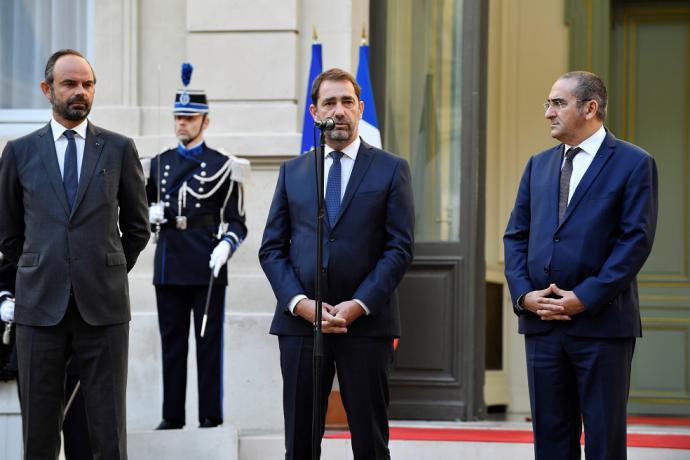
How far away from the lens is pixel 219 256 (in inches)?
260

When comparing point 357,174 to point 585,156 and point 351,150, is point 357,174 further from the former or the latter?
point 585,156

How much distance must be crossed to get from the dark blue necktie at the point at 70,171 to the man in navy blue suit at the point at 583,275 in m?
1.68

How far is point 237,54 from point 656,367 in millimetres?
3443

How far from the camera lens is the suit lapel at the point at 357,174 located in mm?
4945

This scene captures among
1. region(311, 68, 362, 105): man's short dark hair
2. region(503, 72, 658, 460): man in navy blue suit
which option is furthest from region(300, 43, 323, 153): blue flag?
region(503, 72, 658, 460): man in navy blue suit

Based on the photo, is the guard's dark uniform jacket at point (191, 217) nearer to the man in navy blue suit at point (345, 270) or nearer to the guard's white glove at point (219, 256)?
the guard's white glove at point (219, 256)

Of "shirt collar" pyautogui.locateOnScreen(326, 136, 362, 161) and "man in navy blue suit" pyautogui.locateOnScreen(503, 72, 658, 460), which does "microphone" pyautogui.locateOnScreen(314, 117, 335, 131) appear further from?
"man in navy blue suit" pyautogui.locateOnScreen(503, 72, 658, 460)

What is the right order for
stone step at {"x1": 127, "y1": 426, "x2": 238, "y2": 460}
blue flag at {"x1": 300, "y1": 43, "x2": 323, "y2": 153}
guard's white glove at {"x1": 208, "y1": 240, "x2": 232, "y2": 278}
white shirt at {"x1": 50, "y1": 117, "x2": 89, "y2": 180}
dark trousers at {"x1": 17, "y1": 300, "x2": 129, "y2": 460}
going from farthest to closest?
blue flag at {"x1": 300, "y1": 43, "x2": 323, "y2": 153}, guard's white glove at {"x1": 208, "y1": 240, "x2": 232, "y2": 278}, stone step at {"x1": 127, "y1": 426, "x2": 238, "y2": 460}, white shirt at {"x1": 50, "y1": 117, "x2": 89, "y2": 180}, dark trousers at {"x1": 17, "y1": 300, "x2": 129, "y2": 460}

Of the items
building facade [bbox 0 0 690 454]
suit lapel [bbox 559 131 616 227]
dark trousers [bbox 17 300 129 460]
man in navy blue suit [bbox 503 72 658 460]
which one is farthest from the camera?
building facade [bbox 0 0 690 454]

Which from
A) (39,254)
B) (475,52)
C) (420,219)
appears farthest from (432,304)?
(39,254)

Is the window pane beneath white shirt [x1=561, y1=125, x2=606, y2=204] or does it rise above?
above

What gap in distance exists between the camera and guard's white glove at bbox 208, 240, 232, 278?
659 cm

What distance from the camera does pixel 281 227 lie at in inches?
199

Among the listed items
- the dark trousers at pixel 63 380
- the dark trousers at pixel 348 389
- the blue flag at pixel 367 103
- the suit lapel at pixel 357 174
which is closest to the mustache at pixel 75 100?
the dark trousers at pixel 63 380
